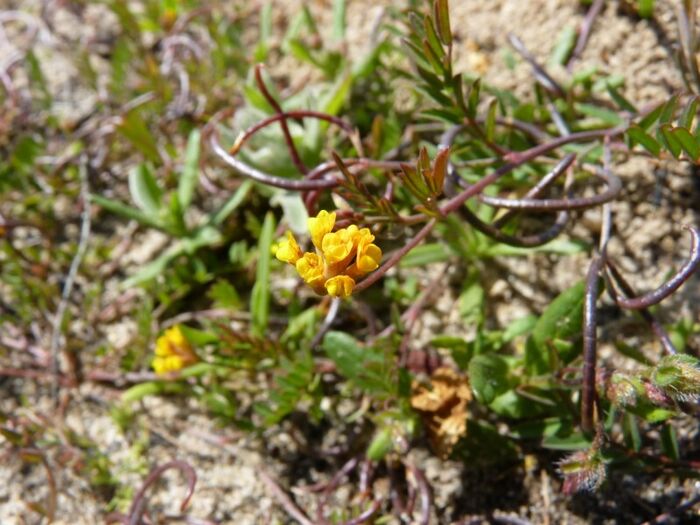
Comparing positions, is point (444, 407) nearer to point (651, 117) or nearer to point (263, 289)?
point (263, 289)

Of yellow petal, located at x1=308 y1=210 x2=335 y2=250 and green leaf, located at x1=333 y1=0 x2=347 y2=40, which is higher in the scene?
green leaf, located at x1=333 y1=0 x2=347 y2=40

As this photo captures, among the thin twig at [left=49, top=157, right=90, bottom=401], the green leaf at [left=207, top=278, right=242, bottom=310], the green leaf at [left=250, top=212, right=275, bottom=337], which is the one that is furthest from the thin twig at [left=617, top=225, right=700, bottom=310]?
the thin twig at [left=49, top=157, right=90, bottom=401]

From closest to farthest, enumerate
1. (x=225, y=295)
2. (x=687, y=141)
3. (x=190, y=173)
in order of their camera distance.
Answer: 1. (x=687, y=141)
2. (x=225, y=295)
3. (x=190, y=173)

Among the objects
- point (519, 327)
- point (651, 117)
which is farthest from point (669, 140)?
point (519, 327)

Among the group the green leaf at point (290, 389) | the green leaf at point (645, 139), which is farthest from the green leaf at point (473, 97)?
the green leaf at point (290, 389)

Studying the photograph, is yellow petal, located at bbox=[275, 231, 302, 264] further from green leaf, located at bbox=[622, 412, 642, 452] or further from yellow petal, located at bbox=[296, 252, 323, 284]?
green leaf, located at bbox=[622, 412, 642, 452]

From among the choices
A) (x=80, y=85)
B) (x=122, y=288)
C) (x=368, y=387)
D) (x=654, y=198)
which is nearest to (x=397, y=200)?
(x=368, y=387)
